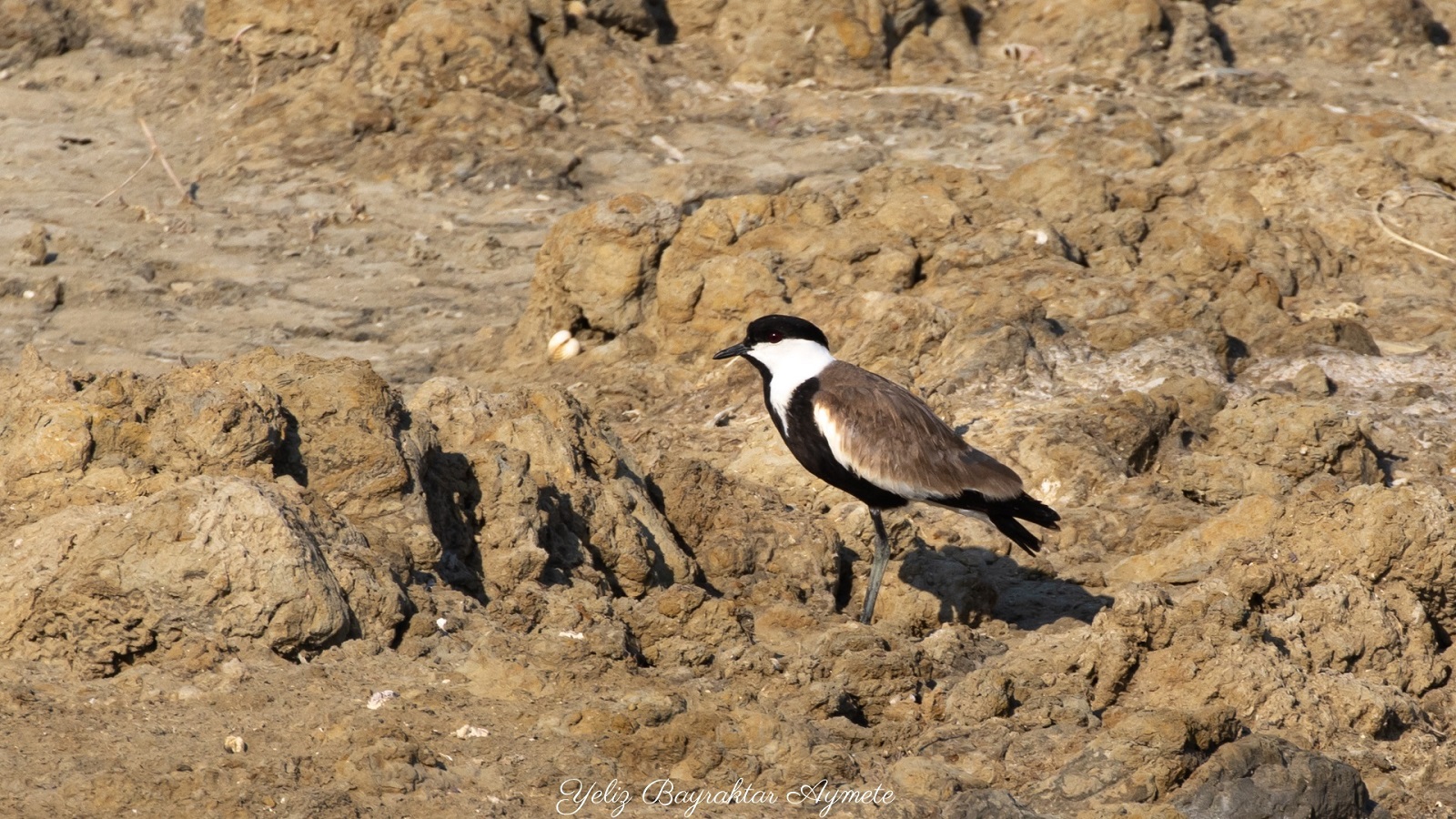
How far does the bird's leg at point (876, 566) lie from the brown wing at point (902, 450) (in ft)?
0.86

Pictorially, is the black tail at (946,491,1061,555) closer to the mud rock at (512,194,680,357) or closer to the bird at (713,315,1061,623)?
the bird at (713,315,1061,623)

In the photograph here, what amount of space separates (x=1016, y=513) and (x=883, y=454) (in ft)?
1.93

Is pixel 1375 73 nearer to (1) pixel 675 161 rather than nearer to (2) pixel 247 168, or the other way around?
A: (1) pixel 675 161

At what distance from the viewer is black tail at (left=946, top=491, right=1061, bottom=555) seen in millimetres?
6676

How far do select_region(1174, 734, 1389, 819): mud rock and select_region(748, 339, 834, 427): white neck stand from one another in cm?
284

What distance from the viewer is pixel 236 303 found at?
10.6m

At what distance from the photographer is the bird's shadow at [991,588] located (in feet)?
22.4

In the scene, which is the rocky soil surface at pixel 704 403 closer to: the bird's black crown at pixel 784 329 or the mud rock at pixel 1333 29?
the mud rock at pixel 1333 29

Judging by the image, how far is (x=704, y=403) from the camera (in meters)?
9.02

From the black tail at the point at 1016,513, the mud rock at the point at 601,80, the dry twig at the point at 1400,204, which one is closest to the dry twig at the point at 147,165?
the mud rock at the point at 601,80

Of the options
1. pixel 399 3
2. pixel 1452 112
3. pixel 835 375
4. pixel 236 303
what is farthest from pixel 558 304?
pixel 1452 112

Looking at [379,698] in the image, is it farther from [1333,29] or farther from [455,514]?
[1333,29]

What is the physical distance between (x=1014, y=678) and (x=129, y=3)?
1091cm

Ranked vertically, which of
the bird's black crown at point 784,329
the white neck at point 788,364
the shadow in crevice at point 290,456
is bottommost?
the white neck at point 788,364
